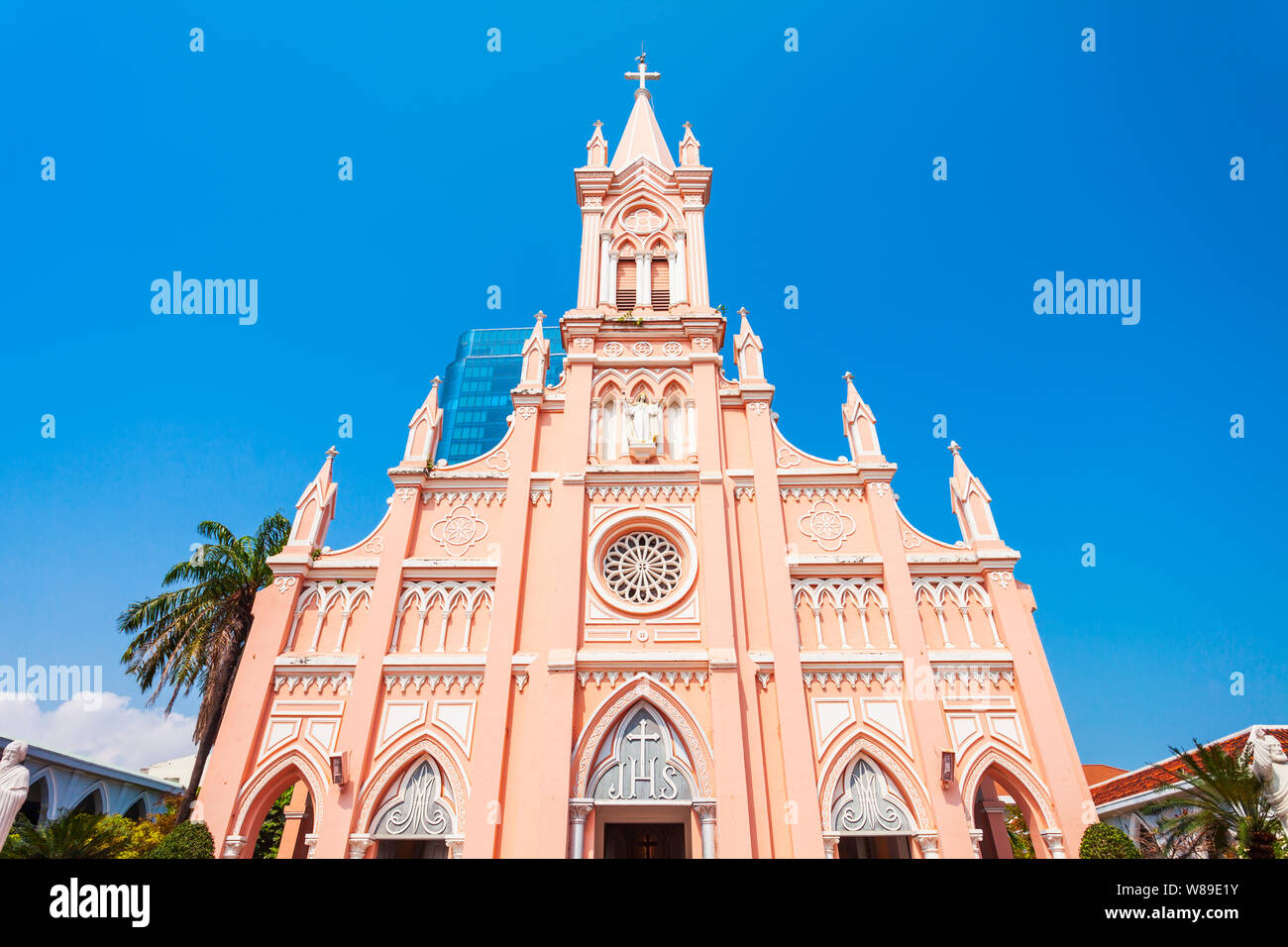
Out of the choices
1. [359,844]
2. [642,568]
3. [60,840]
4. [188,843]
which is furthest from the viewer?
[642,568]

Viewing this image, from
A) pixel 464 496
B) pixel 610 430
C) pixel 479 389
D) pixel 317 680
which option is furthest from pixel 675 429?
pixel 479 389

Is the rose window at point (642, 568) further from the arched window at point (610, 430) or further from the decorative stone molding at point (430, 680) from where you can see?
the decorative stone molding at point (430, 680)

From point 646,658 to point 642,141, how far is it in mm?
19755

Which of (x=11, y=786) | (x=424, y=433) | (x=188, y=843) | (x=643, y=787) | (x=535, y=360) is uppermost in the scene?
(x=535, y=360)

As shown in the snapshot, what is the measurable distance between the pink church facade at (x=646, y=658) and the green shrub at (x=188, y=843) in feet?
1.48

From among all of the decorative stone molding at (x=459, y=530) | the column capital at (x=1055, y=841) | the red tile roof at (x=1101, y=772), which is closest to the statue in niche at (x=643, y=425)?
the decorative stone molding at (x=459, y=530)

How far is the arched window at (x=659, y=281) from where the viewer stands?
69.9 ft

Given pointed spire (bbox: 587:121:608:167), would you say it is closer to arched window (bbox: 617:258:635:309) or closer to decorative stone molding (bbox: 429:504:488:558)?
arched window (bbox: 617:258:635:309)

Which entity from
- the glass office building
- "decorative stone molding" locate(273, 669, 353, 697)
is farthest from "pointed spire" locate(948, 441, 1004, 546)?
the glass office building

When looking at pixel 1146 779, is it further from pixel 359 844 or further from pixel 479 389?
pixel 479 389

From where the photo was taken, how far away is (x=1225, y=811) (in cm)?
1042

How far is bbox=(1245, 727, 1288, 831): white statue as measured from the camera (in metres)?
10.1

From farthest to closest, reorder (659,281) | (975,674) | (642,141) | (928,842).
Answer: (642,141) < (659,281) < (975,674) < (928,842)
